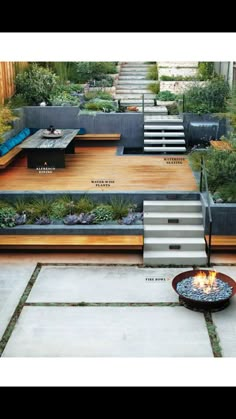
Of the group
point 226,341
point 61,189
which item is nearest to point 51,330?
point 226,341

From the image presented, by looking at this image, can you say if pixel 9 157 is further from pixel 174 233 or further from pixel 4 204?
pixel 174 233

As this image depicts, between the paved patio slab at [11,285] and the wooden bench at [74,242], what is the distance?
39 centimetres

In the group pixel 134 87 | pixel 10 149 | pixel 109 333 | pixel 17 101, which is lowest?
pixel 109 333

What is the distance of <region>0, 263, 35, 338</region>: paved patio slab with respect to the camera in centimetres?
616

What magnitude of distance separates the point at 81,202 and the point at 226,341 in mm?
3883

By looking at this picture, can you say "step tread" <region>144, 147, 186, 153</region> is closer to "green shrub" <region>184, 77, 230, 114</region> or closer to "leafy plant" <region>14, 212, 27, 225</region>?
"green shrub" <region>184, 77, 230, 114</region>

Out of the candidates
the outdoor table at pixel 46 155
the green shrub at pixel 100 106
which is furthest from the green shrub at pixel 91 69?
the outdoor table at pixel 46 155

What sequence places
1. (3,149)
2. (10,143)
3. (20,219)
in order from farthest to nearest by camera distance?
(10,143), (3,149), (20,219)

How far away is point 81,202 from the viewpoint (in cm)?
852

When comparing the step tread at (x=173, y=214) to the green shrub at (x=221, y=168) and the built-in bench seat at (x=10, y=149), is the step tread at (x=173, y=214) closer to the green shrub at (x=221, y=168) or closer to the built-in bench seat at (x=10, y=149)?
the green shrub at (x=221, y=168)

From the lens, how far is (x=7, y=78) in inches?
509

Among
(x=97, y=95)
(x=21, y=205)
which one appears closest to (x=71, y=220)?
(x=21, y=205)

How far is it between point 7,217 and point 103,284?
226 cm

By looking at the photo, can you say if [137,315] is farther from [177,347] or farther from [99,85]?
[99,85]
